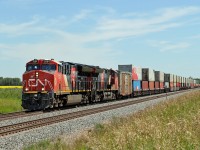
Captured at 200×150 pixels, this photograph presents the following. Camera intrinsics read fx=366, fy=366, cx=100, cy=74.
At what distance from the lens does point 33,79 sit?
25984 mm

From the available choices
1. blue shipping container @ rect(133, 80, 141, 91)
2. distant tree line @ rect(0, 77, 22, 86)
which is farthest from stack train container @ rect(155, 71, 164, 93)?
distant tree line @ rect(0, 77, 22, 86)

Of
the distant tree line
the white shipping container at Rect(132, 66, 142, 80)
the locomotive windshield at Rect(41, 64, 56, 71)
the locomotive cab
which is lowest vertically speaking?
the locomotive cab

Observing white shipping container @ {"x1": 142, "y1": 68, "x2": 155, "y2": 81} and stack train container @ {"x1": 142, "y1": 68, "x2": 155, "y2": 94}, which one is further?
white shipping container @ {"x1": 142, "y1": 68, "x2": 155, "y2": 81}

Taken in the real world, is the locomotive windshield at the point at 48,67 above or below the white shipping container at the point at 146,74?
below

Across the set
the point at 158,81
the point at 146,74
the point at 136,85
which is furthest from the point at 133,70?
the point at 158,81

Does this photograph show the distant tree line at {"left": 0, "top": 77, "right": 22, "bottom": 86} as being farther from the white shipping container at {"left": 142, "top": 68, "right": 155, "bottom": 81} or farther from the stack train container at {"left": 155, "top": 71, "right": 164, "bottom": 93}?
the white shipping container at {"left": 142, "top": 68, "right": 155, "bottom": 81}

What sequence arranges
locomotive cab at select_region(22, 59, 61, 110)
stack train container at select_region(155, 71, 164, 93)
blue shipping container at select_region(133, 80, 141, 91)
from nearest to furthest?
locomotive cab at select_region(22, 59, 61, 110) < blue shipping container at select_region(133, 80, 141, 91) < stack train container at select_region(155, 71, 164, 93)

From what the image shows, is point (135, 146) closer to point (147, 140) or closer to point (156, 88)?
point (147, 140)

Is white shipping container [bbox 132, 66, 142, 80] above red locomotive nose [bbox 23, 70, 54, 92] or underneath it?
above

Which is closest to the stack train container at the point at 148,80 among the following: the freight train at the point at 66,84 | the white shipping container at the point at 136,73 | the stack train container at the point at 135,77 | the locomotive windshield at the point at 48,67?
the white shipping container at the point at 136,73

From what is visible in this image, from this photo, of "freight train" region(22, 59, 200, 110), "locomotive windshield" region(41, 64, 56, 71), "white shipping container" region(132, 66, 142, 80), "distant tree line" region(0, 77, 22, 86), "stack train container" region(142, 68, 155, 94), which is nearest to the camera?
"freight train" region(22, 59, 200, 110)

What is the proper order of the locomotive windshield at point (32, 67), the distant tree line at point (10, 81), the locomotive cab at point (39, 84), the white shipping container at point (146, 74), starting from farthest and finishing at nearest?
1. the distant tree line at point (10, 81)
2. the white shipping container at point (146, 74)
3. the locomotive windshield at point (32, 67)
4. the locomotive cab at point (39, 84)

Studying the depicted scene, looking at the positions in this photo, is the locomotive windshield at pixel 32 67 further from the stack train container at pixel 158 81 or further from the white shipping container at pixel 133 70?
the stack train container at pixel 158 81

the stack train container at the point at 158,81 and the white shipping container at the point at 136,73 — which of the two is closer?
the white shipping container at the point at 136,73
